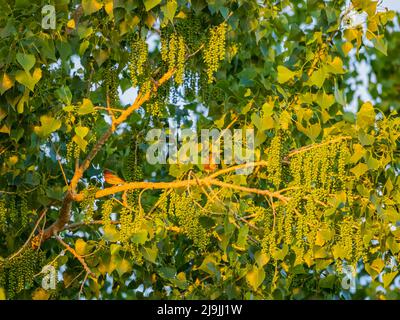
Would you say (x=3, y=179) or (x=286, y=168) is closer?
(x=286, y=168)

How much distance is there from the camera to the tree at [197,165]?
5527mm

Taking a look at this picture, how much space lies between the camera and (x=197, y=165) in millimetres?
5812

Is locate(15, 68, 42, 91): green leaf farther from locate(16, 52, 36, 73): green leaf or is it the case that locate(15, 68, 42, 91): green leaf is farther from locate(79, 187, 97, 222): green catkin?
locate(79, 187, 97, 222): green catkin

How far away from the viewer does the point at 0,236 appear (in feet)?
22.6

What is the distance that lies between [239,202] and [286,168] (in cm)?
35

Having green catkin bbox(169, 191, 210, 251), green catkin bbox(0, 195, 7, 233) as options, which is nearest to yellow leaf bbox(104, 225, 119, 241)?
green catkin bbox(169, 191, 210, 251)

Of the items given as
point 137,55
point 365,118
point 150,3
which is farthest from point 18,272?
point 365,118

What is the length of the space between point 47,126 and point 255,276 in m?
1.46

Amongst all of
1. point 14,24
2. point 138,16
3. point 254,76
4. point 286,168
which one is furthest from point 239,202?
point 14,24

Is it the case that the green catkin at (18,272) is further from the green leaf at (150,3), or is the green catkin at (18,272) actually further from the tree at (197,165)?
the green leaf at (150,3)

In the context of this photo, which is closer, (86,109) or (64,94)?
(86,109)

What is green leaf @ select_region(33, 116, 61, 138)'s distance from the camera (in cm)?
568

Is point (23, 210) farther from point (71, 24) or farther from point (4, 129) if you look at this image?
point (71, 24)
